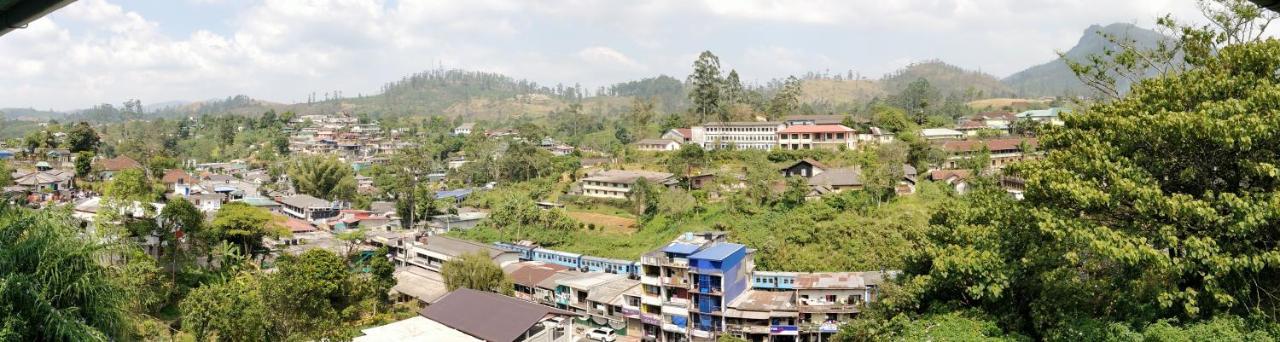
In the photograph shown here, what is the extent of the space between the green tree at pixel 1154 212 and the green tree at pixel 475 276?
1307 cm

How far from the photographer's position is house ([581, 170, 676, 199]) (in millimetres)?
30019

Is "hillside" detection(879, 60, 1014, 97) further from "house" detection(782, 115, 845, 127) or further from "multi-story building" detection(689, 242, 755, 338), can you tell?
"multi-story building" detection(689, 242, 755, 338)

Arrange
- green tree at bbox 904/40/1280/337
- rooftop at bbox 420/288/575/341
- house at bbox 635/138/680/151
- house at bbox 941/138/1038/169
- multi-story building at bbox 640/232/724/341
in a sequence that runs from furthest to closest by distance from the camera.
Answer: house at bbox 635/138/680/151, house at bbox 941/138/1038/169, multi-story building at bbox 640/232/724/341, rooftop at bbox 420/288/575/341, green tree at bbox 904/40/1280/337

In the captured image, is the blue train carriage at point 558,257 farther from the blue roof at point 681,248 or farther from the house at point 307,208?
the house at point 307,208

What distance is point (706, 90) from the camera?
1647 inches

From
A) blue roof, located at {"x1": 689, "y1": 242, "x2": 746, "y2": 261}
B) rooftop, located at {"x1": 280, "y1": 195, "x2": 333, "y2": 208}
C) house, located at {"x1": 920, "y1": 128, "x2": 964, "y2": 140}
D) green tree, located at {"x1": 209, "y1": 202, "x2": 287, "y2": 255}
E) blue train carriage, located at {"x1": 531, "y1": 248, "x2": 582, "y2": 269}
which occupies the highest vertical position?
house, located at {"x1": 920, "y1": 128, "x2": 964, "y2": 140}

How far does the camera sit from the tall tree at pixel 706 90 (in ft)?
134

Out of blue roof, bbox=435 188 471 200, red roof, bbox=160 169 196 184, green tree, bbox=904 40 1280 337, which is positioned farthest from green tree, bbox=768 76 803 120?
green tree, bbox=904 40 1280 337

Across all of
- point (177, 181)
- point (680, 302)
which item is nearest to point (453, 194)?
point (177, 181)

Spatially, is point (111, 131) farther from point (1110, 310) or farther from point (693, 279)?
point (1110, 310)

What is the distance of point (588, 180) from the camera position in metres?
31.7

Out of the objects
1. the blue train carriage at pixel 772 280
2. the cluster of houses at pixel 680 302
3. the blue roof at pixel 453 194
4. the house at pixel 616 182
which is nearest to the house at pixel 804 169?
the house at pixel 616 182

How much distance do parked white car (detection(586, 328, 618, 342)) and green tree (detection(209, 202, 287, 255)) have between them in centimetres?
1005

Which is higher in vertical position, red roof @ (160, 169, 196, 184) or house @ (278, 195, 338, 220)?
red roof @ (160, 169, 196, 184)
